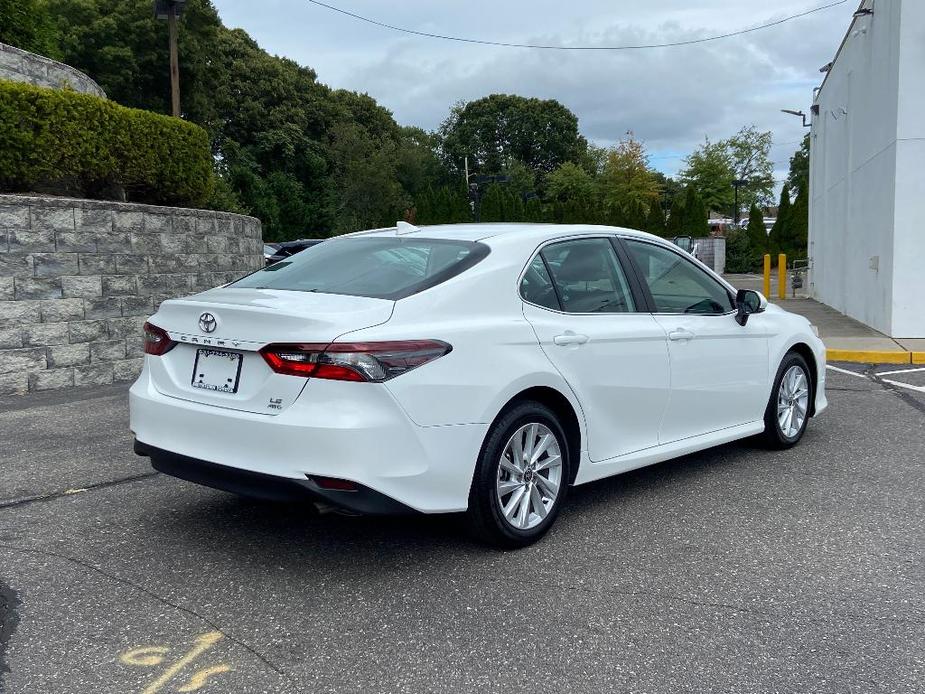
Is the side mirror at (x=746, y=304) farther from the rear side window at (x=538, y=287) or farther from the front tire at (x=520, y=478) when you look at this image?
the front tire at (x=520, y=478)

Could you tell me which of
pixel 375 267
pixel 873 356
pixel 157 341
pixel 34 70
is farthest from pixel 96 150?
pixel 873 356

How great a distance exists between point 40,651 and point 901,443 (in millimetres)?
5729

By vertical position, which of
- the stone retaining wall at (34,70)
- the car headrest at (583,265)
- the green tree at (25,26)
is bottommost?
the car headrest at (583,265)

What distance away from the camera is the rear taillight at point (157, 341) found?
14.0 ft

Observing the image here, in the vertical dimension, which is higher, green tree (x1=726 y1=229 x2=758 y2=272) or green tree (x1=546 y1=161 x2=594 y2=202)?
green tree (x1=546 y1=161 x2=594 y2=202)

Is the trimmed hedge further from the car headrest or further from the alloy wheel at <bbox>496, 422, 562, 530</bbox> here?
the alloy wheel at <bbox>496, 422, 562, 530</bbox>

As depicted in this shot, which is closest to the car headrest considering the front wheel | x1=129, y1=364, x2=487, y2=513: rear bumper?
x1=129, y1=364, x2=487, y2=513: rear bumper

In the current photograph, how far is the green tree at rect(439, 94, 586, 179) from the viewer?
76.9m

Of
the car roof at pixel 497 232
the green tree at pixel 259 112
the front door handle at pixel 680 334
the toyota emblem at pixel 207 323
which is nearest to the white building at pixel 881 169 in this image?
the front door handle at pixel 680 334

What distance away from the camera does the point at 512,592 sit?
3764 mm

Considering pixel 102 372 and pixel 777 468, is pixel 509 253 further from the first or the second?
pixel 102 372

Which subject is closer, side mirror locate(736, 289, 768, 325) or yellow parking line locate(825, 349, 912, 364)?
side mirror locate(736, 289, 768, 325)

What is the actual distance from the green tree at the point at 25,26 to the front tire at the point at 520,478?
1130cm

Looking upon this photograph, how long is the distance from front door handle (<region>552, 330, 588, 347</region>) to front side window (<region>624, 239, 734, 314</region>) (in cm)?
88
